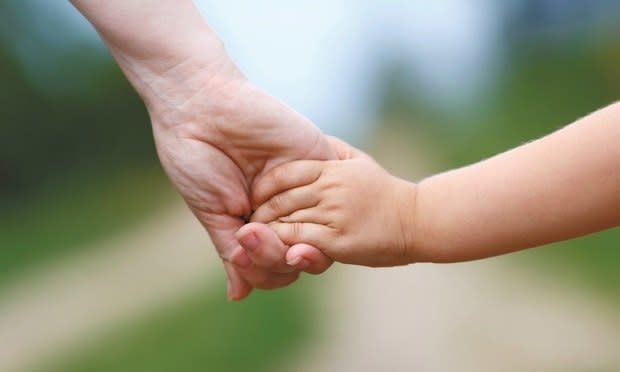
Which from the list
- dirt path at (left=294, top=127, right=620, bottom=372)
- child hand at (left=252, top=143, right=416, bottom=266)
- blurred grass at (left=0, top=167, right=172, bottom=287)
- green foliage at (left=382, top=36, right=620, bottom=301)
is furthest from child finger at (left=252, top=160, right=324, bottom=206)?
green foliage at (left=382, top=36, right=620, bottom=301)

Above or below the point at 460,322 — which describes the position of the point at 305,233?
above

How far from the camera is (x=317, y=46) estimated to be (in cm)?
199

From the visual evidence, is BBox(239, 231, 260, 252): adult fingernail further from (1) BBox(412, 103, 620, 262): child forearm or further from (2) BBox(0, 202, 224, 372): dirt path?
(2) BBox(0, 202, 224, 372): dirt path

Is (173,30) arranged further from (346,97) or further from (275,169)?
(346,97)

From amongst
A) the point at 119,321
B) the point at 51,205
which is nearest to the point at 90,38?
the point at 51,205

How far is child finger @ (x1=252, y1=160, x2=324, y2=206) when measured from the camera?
0.78 meters

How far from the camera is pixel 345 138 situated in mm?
1886

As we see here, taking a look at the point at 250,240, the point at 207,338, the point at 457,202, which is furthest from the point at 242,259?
the point at 207,338

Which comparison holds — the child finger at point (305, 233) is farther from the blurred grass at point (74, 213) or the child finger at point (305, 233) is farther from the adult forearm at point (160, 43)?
the blurred grass at point (74, 213)

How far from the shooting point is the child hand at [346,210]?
2.43ft

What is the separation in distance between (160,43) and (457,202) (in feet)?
1.07

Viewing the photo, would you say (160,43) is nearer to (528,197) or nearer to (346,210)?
(346,210)

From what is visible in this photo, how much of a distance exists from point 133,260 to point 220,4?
25.9 inches

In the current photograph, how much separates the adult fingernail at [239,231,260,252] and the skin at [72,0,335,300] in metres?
0.01
